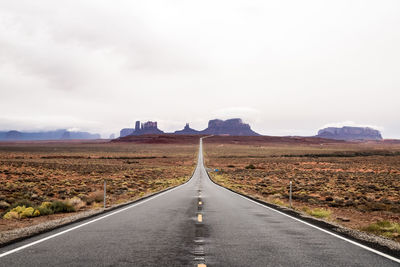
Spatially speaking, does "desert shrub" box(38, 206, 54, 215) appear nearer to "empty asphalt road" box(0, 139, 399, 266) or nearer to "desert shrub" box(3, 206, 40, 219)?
"desert shrub" box(3, 206, 40, 219)

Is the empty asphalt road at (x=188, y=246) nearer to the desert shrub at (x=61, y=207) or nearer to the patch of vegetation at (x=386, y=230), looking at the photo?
the patch of vegetation at (x=386, y=230)

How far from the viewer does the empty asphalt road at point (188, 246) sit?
5.38m

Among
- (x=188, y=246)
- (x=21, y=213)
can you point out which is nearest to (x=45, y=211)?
(x=21, y=213)

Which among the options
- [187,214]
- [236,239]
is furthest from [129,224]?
[236,239]

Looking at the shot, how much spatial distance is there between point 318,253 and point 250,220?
423cm

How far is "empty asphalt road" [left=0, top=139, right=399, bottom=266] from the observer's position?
5.38m

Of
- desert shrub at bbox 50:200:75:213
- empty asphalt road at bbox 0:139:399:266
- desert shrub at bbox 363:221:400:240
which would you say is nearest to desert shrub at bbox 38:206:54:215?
desert shrub at bbox 50:200:75:213

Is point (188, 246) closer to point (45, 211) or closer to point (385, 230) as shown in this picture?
point (385, 230)

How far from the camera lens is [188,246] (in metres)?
6.46

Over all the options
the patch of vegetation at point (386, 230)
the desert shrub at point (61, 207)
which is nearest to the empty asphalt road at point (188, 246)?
the patch of vegetation at point (386, 230)

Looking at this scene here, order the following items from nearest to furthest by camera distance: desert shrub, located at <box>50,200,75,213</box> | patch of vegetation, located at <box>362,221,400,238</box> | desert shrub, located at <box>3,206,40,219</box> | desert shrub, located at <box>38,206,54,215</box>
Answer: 1. patch of vegetation, located at <box>362,221,400,238</box>
2. desert shrub, located at <box>3,206,40,219</box>
3. desert shrub, located at <box>38,206,54,215</box>
4. desert shrub, located at <box>50,200,75,213</box>

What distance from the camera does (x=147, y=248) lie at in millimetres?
6301

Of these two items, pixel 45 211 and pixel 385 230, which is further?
pixel 45 211

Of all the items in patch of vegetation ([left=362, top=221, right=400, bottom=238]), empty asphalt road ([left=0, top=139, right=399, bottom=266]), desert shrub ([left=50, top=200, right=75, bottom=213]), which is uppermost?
empty asphalt road ([left=0, top=139, right=399, bottom=266])
